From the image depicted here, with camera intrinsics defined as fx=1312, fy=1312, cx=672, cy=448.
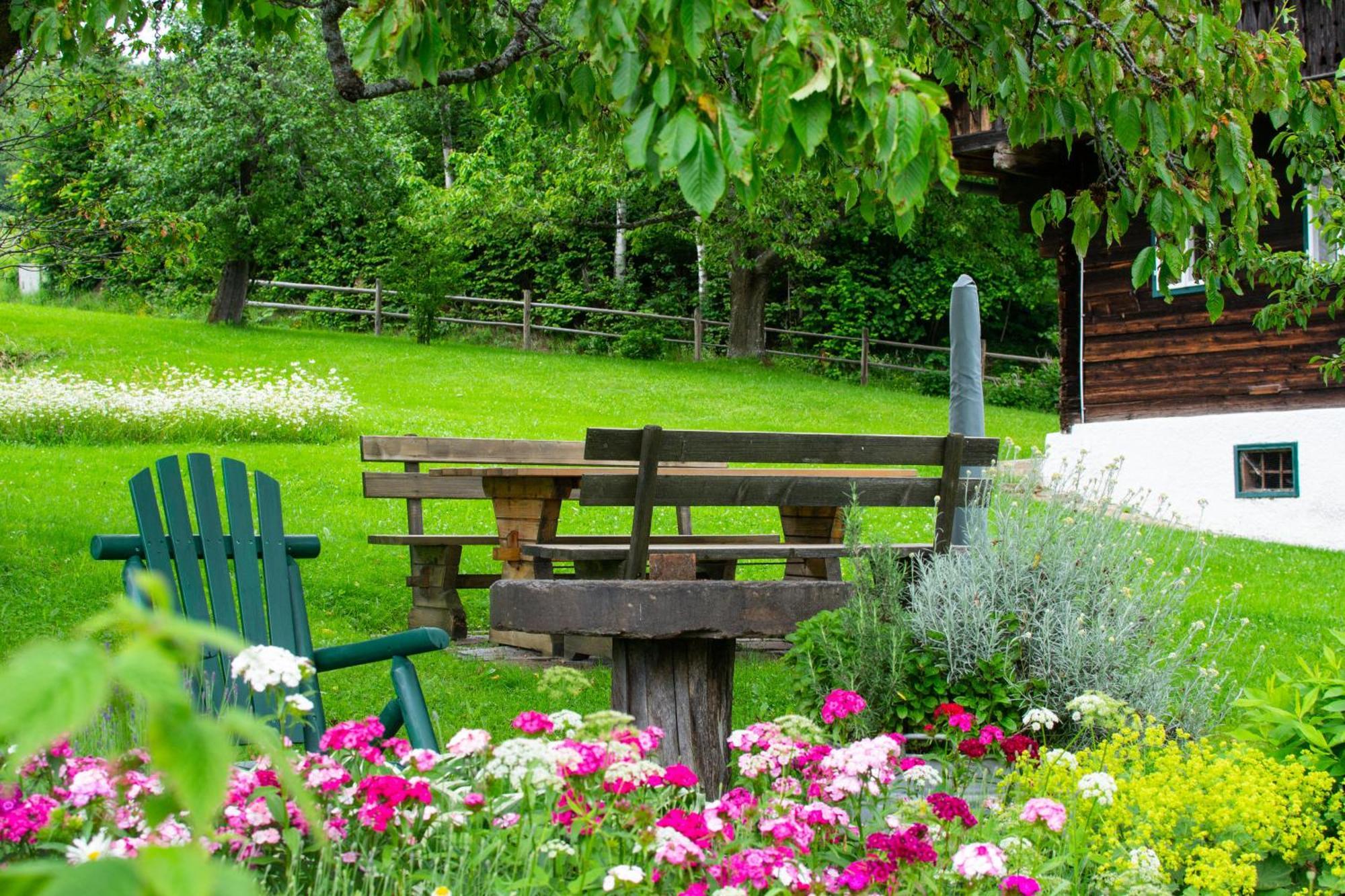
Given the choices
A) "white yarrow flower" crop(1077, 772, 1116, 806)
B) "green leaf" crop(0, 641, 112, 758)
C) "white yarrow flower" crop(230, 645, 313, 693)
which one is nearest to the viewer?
"green leaf" crop(0, 641, 112, 758)

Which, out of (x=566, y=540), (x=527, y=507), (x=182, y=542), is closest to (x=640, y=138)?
(x=182, y=542)

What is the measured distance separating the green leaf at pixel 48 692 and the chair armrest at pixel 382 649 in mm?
2922

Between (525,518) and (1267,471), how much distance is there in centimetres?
916

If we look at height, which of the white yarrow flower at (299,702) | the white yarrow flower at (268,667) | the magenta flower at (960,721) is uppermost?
the white yarrow flower at (268,667)

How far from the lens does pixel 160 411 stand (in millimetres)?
15242

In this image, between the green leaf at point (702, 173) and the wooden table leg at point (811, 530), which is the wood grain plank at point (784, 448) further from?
the green leaf at point (702, 173)

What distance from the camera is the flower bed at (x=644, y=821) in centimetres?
212

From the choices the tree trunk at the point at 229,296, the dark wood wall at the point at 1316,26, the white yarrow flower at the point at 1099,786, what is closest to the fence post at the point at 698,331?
the tree trunk at the point at 229,296

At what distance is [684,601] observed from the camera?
155 inches

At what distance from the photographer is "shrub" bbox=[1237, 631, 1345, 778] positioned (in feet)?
A: 11.7

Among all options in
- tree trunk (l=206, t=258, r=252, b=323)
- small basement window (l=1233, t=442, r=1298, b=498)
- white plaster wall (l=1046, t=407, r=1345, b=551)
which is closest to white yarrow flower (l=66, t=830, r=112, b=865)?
white plaster wall (l=1046, t=407, r=1345, b=551)

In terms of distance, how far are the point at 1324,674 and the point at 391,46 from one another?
320 centimetres

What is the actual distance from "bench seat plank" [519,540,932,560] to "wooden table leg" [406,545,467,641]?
1132 mm

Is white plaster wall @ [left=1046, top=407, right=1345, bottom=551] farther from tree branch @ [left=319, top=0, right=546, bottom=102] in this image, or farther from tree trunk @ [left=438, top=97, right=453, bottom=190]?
tree trunk @ [left=438, top=97, right=453, bottom=190]
